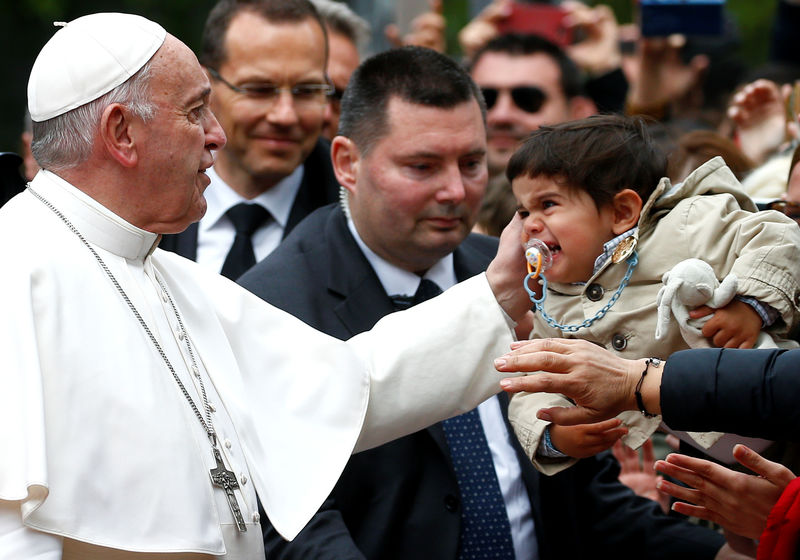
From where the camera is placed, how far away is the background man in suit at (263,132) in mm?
5703

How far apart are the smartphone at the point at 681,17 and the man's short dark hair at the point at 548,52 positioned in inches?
27.8

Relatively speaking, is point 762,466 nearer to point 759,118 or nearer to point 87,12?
point 759,118

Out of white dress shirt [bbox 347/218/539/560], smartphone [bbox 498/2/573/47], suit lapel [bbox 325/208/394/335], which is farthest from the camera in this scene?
smartphone [bbox 498/2/573/47]

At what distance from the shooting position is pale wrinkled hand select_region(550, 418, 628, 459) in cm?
358

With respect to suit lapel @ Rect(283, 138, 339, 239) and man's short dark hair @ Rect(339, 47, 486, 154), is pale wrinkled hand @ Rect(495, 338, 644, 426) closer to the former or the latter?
man's short dark hair @ Rect(339, 47, 486, 154)

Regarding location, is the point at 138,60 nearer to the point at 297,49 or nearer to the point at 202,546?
the point at 202,546

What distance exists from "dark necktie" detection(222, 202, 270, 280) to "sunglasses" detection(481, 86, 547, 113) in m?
1.96

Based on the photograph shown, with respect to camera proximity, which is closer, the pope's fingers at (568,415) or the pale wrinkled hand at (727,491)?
the pope's fingers at (568,415)

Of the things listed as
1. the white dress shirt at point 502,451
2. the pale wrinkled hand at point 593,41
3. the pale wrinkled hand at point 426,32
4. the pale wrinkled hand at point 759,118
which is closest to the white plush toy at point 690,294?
the white dress shirt at point 502,451

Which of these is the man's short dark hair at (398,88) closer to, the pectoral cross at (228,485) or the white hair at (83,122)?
the white hair at (83,122)

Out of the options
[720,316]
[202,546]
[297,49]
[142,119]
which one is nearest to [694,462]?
[720,316]

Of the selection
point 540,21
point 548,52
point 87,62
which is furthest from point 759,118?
point 87,62

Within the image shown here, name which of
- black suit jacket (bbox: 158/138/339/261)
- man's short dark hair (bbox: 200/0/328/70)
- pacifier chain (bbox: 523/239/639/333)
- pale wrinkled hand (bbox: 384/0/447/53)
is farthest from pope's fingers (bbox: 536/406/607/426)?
pale wrinkled hand (bbox: 384/0/447/53)

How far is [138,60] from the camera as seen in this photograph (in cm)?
349
